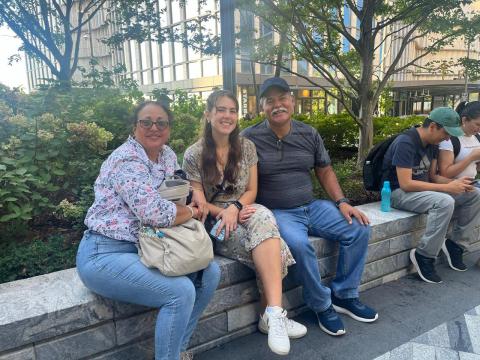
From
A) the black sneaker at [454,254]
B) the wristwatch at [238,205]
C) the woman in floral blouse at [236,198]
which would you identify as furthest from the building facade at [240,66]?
the black sneaker at [454,254]

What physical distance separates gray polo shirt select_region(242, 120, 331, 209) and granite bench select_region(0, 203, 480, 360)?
15.7 inches

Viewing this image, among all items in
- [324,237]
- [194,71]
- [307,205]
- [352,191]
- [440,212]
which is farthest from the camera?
[194,71]

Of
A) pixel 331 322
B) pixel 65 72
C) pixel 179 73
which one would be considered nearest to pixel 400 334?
pixel 331 322

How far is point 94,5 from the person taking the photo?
6707 millimetres

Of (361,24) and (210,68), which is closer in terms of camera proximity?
(361,24)

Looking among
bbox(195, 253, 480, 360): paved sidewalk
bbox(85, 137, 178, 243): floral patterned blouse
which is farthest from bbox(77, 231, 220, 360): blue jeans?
bbox(195, 253, 480, 360): paved sidewalk

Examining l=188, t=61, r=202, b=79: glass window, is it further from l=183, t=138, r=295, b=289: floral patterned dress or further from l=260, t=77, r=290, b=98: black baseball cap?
l=183, t=138, r=295, b=289: floral patterned dress

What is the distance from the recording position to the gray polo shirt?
3027mm

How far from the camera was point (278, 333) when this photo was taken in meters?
2.21

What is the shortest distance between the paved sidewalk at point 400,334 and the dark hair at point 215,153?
116cm

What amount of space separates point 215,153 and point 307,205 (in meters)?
0.92

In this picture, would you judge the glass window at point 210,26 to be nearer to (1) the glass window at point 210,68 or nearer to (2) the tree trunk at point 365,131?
(2) the tree trunk at point 365,131

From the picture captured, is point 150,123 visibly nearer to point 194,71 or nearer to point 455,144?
point 455,144

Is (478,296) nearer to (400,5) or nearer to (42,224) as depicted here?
(42,224)
